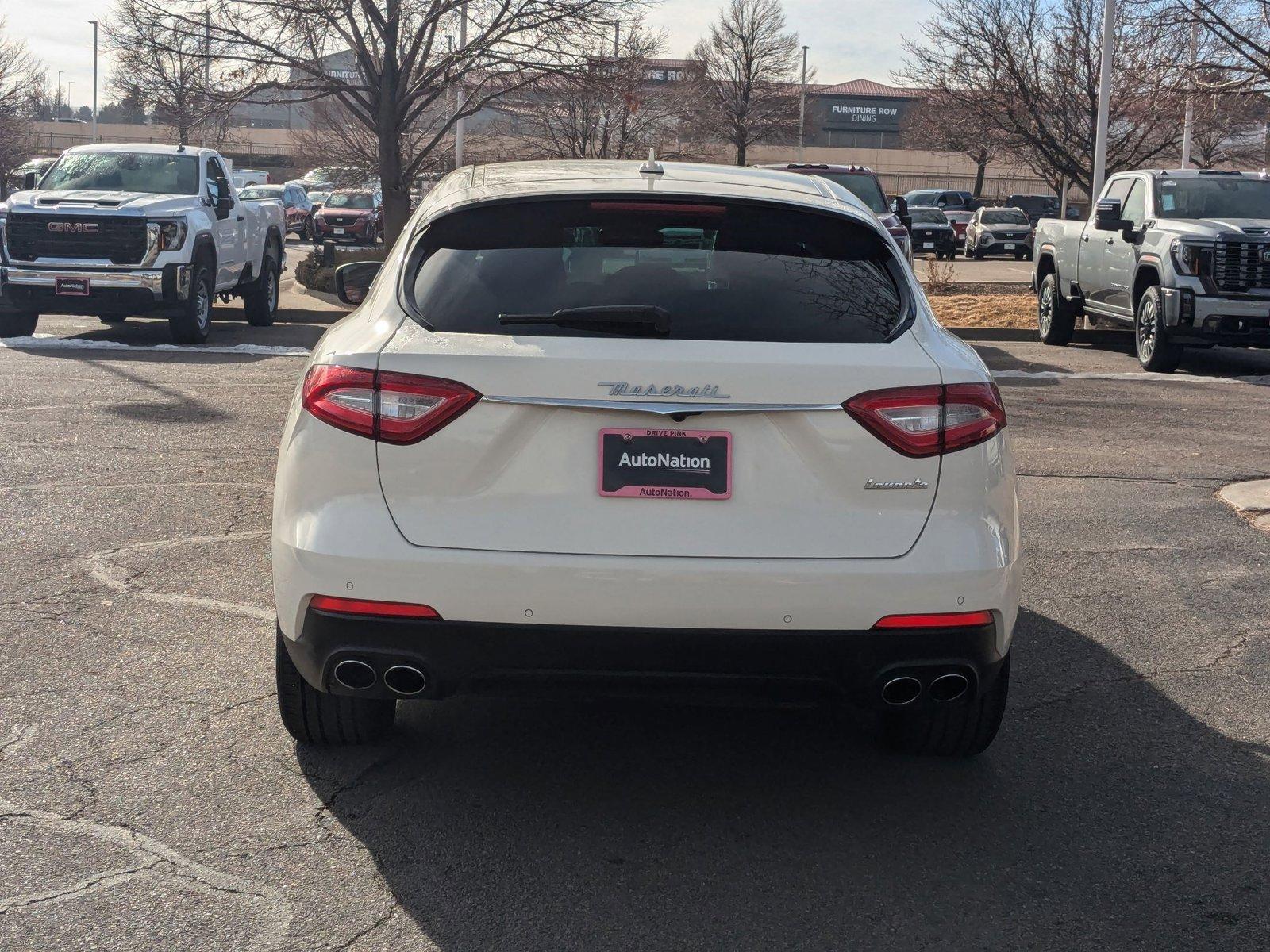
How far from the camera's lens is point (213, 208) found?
652 inches

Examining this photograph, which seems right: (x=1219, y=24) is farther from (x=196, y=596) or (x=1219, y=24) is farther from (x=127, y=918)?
(x=127, y=918)

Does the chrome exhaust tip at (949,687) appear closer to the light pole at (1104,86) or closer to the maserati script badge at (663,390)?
the maserati script badge at (663,390)

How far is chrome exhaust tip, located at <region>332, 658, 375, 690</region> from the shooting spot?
12.4 feet

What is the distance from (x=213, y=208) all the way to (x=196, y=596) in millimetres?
11395

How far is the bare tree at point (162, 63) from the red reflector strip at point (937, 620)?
20.9 metres

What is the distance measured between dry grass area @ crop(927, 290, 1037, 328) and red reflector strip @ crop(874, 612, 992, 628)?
14.8m

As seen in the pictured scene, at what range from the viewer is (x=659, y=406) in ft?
11.8

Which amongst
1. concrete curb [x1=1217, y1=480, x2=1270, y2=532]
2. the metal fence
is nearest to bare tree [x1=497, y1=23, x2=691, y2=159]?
concrete curb [x1=1217, y1=480, x2=1270, y2=532]

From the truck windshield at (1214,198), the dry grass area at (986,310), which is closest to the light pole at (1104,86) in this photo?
the dry grass area at (986,310)

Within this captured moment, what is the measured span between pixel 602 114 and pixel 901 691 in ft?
117

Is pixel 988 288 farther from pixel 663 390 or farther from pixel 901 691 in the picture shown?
pixel 663 390

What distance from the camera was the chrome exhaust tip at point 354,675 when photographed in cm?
378

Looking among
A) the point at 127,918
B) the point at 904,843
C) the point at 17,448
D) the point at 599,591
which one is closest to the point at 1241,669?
the point at 904,843

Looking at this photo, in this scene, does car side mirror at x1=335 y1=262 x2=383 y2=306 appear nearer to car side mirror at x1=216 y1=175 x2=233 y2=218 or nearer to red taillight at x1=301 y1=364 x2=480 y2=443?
red taillight at x1=301 y1=364 x2=480 y2=443
